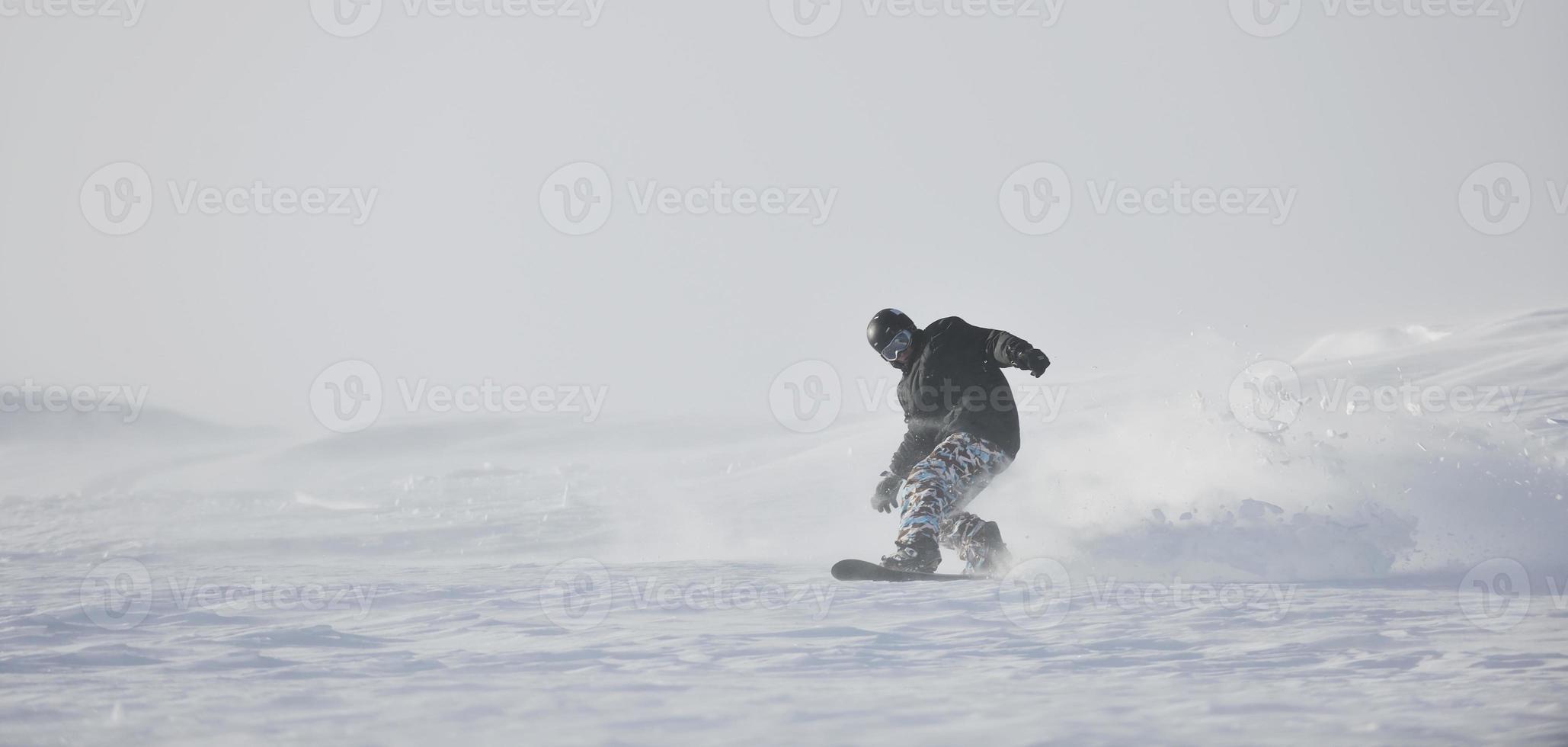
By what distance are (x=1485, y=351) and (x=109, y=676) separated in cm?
1551

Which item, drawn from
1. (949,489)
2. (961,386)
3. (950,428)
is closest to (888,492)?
(950,428)

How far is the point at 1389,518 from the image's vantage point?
636 centimetres

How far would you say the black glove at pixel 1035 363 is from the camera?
18.7 feet

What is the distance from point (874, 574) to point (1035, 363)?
4.99 feet

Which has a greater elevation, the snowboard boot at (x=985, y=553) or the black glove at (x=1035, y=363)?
the black glove at (x=1035, y=363)

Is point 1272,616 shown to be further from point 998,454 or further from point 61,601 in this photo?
point 61,601

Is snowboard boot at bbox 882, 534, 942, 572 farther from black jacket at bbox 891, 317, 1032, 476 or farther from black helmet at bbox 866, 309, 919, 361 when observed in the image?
black helmet at bbox 866, 309, 919, 361

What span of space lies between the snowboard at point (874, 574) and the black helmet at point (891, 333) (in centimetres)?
140

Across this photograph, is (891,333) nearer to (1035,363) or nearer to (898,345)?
(898,345)

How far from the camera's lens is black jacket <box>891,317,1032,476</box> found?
6.29 m

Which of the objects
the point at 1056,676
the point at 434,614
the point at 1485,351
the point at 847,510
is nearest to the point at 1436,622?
the point at 1056,676

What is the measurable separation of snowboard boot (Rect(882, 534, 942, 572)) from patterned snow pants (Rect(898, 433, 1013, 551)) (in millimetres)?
22

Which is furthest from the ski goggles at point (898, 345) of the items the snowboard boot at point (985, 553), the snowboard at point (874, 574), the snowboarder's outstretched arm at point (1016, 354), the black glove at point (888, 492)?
the snowboard at point (874, 574)

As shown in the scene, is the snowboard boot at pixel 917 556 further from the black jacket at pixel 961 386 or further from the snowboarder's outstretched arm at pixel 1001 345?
the snowboarder's outstretched arm at pixel 1001 345
